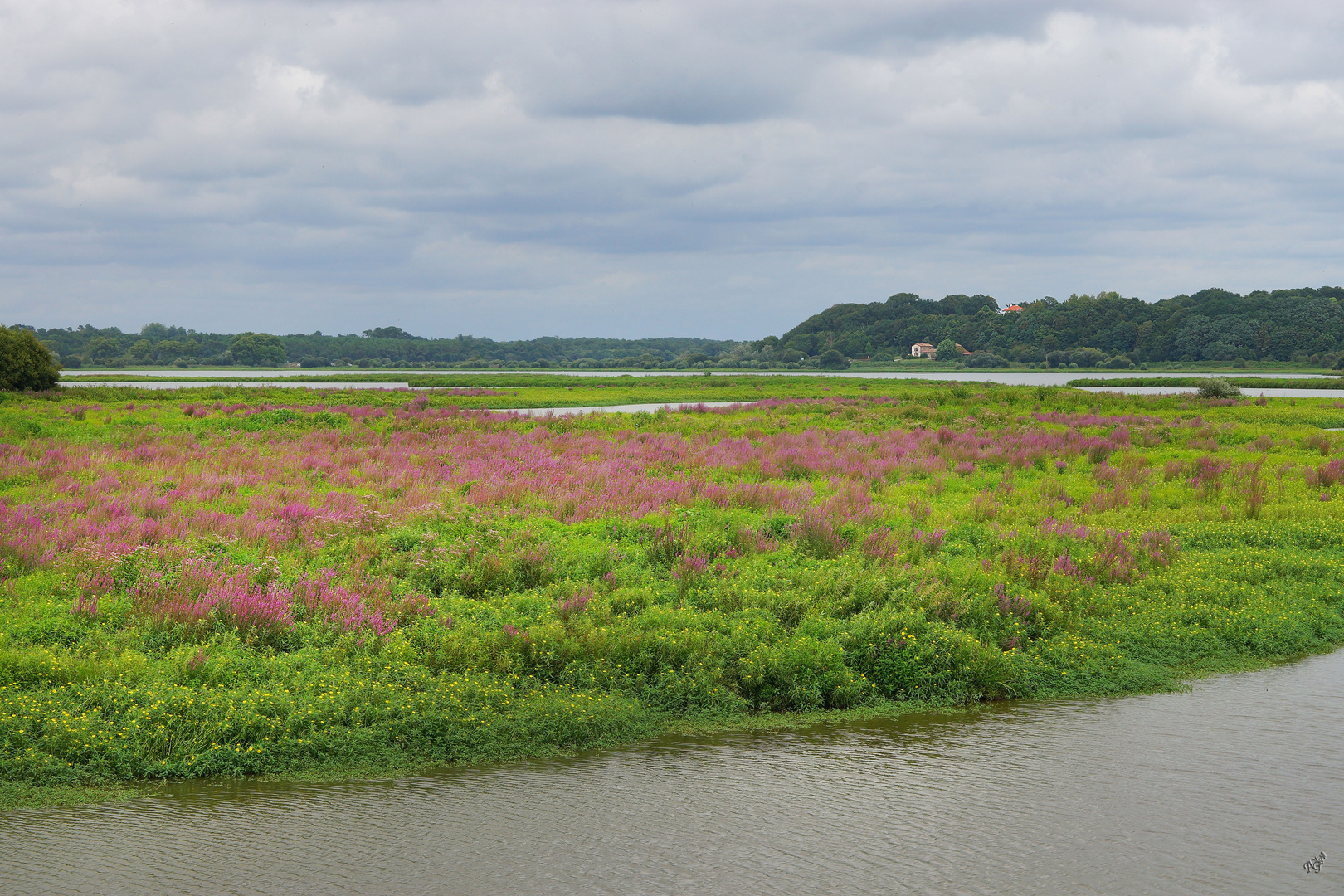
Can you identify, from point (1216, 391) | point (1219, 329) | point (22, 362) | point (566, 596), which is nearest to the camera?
point (566, 596)

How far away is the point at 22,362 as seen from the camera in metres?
52.2

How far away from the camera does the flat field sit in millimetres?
9102

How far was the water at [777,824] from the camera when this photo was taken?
22.0ft

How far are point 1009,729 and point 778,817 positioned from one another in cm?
370

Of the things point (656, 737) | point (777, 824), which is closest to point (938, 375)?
point (656, 737)

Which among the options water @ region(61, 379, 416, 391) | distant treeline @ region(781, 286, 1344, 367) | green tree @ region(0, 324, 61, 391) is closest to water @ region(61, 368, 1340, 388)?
water @ region(61, 379, 416, 391)

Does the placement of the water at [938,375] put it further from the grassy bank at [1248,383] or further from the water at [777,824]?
the water at [777,824]

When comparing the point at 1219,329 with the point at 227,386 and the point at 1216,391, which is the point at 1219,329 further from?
the point at 227,386

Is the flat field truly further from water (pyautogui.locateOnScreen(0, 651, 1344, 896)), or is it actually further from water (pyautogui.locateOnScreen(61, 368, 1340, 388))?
water (pyautogui.locateOnScreen(61, 368, 1340, 388))

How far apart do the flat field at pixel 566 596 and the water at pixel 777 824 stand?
71 centimetres

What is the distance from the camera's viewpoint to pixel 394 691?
9.55 m

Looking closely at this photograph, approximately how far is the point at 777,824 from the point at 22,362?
60.7m

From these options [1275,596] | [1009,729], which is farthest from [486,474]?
[1275,596]

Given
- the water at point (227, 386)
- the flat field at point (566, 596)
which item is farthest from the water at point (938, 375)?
the flat field at point (566, 596)
